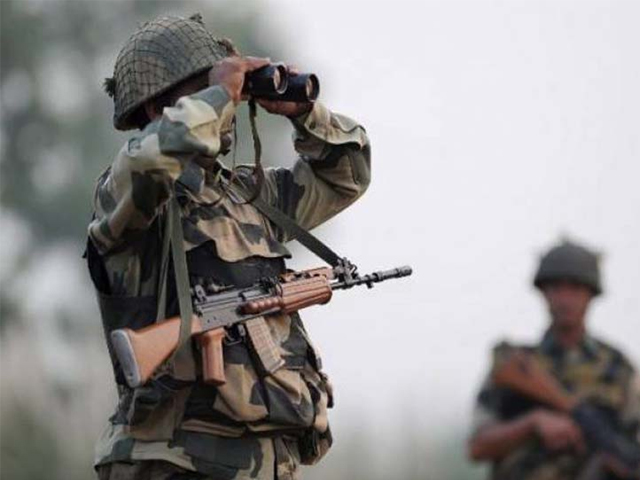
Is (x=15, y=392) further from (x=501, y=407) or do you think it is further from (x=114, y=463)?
(x=114, y=463)

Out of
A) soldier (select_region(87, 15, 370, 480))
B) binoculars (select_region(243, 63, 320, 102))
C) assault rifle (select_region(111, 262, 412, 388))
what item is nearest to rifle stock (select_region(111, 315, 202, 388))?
assault rifle (select_region(111, 262, 412, 388))

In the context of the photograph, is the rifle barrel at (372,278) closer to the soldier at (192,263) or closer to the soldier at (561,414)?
the soldier at (192,263)

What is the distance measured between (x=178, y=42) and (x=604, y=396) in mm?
4899

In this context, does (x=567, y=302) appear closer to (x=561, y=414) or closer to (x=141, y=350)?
(x=561, y=414)

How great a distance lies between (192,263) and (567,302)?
4880 millimetres

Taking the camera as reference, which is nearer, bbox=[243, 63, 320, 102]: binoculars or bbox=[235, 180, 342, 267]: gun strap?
bbox=[243, 63, 320, 102]: binoculars

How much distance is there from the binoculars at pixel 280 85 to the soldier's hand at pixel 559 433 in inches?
182

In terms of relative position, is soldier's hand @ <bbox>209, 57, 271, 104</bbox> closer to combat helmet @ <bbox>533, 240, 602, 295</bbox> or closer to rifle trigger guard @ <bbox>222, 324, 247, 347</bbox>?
rifle trigger guard @ <bbox>222, 324, 247, 347</bbox>

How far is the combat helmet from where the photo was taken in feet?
35.5

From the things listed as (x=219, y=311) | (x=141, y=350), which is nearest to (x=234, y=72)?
(x=219, y=311)

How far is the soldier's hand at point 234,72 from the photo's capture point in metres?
5.95

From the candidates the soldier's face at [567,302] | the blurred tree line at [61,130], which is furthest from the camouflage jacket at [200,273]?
the blurred tree line at [61,130]

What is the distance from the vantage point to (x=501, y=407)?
1081cm

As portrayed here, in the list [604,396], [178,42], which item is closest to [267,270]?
[178,42]
